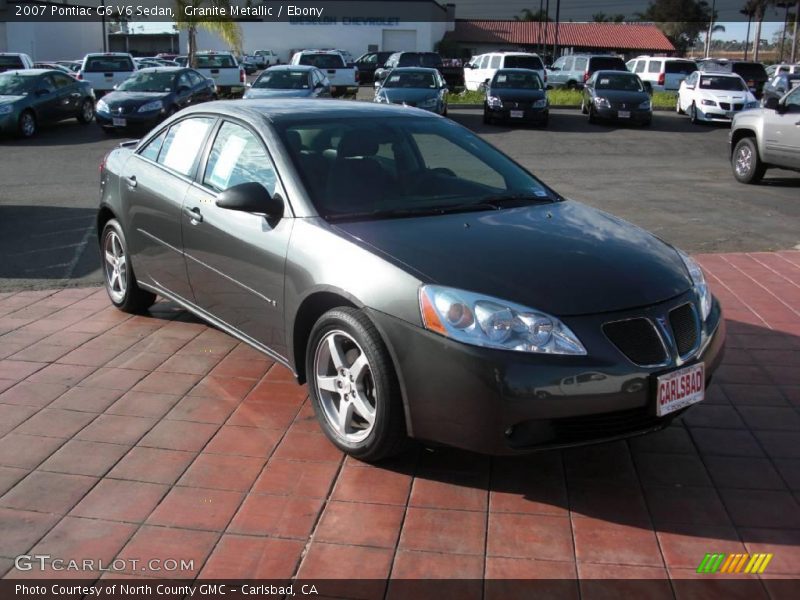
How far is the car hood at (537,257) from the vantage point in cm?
372

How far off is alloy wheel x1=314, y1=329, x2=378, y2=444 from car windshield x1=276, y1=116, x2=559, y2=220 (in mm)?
678

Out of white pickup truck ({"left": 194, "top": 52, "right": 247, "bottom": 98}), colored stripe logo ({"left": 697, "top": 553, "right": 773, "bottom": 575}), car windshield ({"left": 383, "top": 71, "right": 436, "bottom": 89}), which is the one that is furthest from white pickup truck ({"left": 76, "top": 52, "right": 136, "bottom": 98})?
colored stripe logo ({"left": 697, "top": 553, "right": 773, "bottom": 575})

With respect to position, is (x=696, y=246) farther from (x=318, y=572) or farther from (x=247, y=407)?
(x=318, y=572)

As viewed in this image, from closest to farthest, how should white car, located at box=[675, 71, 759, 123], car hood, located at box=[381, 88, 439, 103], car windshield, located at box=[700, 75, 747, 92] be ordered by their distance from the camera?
1. car hood, located at box=[381, 88, 439, 103]
2. white car, located at box=[675, 71, 759, 123]
3. car windshield, located at box=[700, 75, 747, 92]

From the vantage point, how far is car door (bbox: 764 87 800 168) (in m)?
12.3

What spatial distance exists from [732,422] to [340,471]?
2086 millimetres

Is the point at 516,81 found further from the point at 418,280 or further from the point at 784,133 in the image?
the point at 418,280

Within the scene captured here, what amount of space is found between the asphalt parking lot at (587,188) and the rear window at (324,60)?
8193mm

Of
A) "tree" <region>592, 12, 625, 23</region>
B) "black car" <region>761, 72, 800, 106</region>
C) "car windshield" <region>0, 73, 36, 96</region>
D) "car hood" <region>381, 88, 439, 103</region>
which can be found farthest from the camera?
"tree" <region>592, 12, 625, 23</region>

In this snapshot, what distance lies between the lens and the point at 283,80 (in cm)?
2077

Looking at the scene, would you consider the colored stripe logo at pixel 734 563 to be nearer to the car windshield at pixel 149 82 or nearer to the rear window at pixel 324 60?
the car windshield at pixel 149 82

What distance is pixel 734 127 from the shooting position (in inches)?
546

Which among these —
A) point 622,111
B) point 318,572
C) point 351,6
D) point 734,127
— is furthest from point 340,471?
point 351,6

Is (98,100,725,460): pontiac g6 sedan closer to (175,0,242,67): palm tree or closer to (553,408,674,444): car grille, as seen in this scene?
(553,408,674,444): car grille
